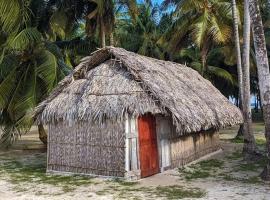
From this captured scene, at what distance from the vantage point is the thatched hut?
11.4 metres

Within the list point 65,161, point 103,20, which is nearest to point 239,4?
point 103,20

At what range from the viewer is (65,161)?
12.5 meters

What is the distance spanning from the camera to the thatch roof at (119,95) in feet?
37.8

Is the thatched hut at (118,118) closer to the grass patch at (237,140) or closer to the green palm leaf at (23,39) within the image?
the green palm leaf at (23,39)

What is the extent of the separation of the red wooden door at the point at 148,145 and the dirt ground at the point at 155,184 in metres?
0.33

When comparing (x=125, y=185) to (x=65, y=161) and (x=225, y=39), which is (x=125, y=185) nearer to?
(x=65, y=161)

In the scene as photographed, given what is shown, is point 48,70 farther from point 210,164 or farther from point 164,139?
point 210,164

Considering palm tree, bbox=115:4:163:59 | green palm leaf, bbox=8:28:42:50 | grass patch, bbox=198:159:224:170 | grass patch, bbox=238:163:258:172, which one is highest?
palm tree, bbox=115:4:163:59

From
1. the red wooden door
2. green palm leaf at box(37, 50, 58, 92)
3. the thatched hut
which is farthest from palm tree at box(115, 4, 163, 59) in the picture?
the red wooden door

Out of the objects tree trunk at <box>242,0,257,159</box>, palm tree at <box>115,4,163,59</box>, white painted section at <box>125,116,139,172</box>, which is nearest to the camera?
white painted section at <box>125,116,139,172</box>

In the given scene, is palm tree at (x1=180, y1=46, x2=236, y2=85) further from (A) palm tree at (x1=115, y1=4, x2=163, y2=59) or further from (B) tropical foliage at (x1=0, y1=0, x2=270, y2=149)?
(B) tropical foliage at (x1=0, y1=0, x2=270, y2=149)

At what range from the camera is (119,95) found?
11625 mm

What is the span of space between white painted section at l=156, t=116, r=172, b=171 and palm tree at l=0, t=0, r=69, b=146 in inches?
177

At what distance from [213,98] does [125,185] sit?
23.5 feet
